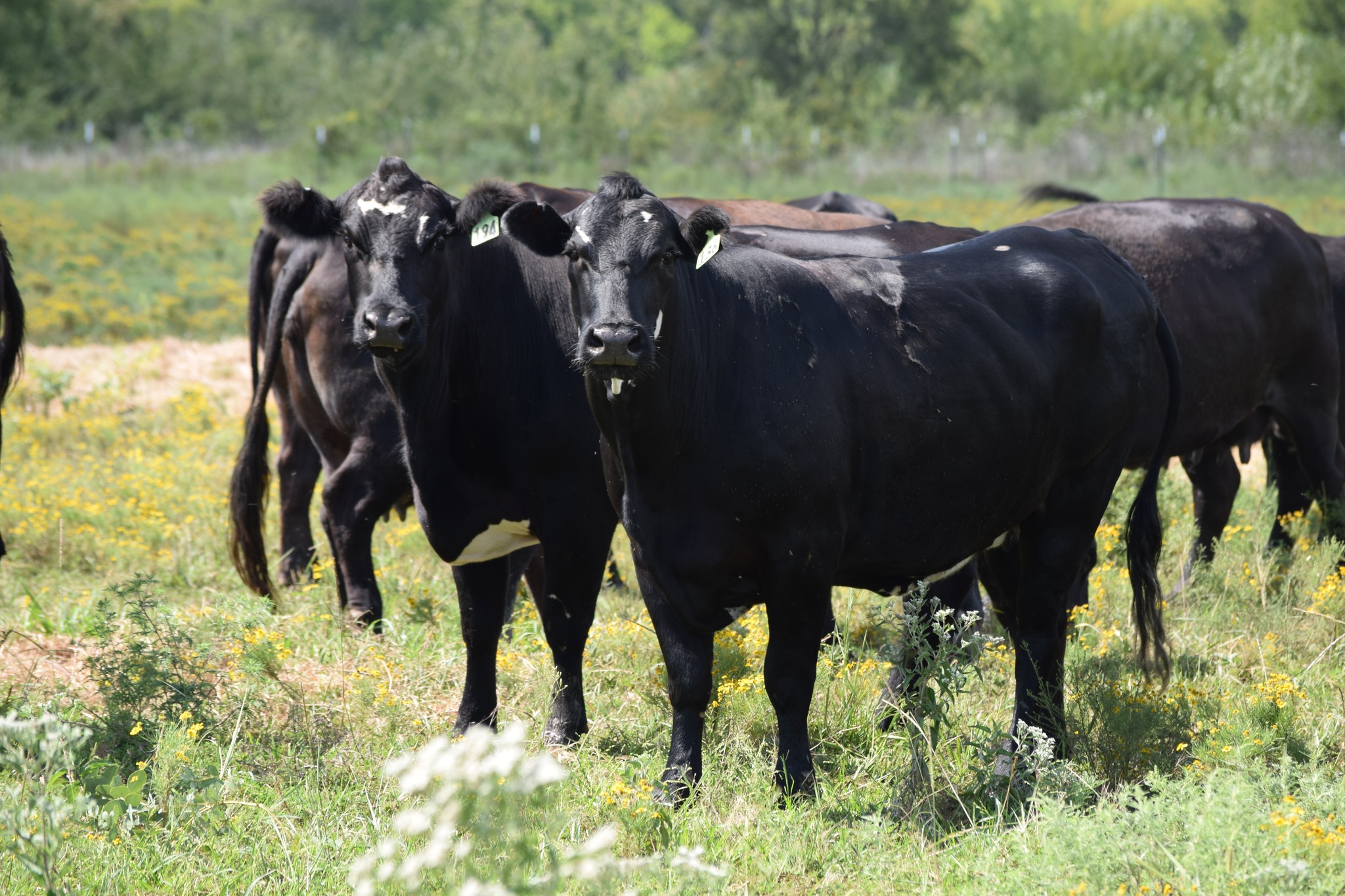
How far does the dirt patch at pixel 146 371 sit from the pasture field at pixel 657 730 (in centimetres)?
373

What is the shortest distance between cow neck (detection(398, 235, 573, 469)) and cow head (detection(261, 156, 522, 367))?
0.11 metres

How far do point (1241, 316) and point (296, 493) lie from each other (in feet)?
18.0

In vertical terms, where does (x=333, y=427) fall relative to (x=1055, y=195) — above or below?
below

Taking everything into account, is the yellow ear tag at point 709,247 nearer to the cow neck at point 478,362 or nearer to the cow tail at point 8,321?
the cow neck at point 478,362

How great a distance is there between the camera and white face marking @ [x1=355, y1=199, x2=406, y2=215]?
461 centimetres

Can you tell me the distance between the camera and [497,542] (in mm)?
4887

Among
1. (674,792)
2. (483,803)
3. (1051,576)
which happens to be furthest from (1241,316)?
(483,803)

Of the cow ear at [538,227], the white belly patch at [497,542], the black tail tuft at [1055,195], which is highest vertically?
the cow ear at [538,227]

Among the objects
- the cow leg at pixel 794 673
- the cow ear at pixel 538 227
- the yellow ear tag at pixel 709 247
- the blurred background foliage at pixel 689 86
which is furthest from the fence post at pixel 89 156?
the cow leg at pixel 794 673

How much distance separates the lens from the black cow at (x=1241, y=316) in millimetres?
6461

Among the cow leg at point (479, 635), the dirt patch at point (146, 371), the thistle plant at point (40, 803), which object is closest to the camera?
the thistle plant at point (40, 803)

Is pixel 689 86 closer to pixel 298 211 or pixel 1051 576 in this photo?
pixel 298 211

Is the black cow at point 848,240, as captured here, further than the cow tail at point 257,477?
No

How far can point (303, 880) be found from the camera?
3.59 m
